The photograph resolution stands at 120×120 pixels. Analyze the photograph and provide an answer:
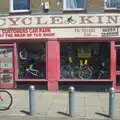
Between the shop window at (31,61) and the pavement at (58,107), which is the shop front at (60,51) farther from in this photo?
the pavement at (58,107)

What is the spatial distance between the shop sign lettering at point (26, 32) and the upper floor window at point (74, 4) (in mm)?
1320

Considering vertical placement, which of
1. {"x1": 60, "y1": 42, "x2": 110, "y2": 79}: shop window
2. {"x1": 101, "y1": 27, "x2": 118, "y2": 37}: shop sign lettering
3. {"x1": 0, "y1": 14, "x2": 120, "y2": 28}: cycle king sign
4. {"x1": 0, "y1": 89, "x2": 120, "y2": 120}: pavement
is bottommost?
{"x1": 0, "y1": 89, "x2": 120, "y2": 120}: pavement

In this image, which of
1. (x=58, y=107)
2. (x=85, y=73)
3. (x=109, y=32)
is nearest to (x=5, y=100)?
(x=58, y=107)

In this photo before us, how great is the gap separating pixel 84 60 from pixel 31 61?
7.86ft

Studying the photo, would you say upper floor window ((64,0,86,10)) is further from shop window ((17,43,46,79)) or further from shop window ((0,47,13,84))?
shop window ((0,47,13,84))

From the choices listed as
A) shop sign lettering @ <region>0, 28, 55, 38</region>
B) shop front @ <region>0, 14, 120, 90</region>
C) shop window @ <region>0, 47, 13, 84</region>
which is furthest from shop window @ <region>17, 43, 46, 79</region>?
shop sign lettering @ <region>0, 28, 55, 38</region>

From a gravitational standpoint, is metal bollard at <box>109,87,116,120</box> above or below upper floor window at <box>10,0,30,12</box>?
below

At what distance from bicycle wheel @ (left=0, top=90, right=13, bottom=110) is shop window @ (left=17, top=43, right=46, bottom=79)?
172 inches

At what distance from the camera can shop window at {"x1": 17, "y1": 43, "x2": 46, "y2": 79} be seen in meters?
14.2

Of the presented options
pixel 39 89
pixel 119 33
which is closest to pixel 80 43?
pixel 119 33

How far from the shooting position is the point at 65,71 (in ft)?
46.1

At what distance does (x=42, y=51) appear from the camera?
14156mm

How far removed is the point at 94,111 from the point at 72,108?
1.07 metres

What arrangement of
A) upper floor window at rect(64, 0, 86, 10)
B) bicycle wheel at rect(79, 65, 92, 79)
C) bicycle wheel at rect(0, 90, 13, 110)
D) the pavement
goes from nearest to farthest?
the pavement, bicycle wheel at rect(0, 90, 13, 110), upper floor window at rect(64, 0, 86, 10), bicycle wheel at rect(79, 65, 92, 79)
